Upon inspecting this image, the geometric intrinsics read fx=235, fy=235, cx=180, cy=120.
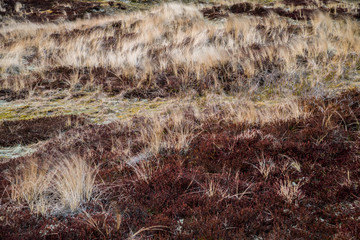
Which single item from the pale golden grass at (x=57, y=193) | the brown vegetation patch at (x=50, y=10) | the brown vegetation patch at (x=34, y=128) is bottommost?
the brown vegetation patch at (x=34, y=128)

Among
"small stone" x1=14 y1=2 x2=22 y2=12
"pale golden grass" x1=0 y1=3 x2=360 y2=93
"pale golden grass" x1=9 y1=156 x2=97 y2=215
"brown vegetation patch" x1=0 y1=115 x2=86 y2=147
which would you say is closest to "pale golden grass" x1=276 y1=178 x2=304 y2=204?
"pale golden grass" x1=9 y1=156 x2=97 y2=215

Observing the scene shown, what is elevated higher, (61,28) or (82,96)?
(61,28)

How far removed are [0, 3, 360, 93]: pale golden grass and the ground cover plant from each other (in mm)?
72

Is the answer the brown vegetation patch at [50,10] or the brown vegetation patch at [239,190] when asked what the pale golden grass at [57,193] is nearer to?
the brown vegetation patch at [239,190]

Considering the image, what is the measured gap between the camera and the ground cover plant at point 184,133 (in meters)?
2.36

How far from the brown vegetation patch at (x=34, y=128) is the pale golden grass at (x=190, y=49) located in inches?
112

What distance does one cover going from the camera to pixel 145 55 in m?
10.0

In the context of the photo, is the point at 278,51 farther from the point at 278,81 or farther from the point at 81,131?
the point at 81,131

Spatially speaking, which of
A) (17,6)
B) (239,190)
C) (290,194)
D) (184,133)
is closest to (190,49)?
(184,133)

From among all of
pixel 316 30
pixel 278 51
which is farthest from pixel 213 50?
pixel 316 30

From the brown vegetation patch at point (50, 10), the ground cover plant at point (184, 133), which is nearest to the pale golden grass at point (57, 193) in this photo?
the ground cover plant at point (184, 133)

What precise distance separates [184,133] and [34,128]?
4171 mm

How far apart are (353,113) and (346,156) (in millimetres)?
1248

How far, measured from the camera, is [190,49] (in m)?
9.90
